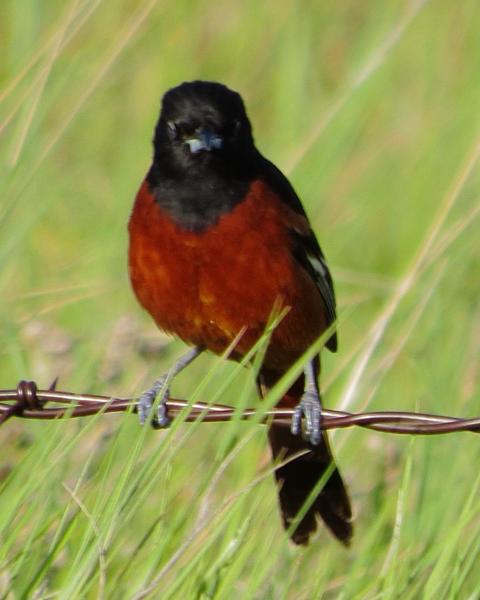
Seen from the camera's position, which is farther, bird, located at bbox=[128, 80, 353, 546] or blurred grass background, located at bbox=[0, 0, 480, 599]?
bird, located at bbox=[128, 80, 353, 546]

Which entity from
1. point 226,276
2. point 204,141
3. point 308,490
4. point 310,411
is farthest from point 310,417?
point 204,141

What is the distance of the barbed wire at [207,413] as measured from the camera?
2930 millimetres

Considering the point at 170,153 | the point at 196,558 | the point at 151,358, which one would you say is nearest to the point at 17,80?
the point at 170,153

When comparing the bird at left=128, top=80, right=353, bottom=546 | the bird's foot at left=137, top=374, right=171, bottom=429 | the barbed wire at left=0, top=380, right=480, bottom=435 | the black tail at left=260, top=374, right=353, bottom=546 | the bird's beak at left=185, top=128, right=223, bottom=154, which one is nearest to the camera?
the barbed wire at left=0, top=380, right=480, bottom=435

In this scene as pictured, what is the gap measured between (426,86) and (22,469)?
4460 millimetres

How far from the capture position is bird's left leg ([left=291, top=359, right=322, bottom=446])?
3945 millimetres

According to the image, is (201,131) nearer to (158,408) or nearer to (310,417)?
(310,417)

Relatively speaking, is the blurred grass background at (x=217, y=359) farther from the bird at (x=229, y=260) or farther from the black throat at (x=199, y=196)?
the black throat at (x=199, y=196)

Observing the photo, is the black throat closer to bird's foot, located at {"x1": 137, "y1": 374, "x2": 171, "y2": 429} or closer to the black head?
the black head

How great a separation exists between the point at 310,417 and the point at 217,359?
12.2 inches

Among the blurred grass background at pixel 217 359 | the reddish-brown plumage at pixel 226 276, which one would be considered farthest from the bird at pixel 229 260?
the blurred grass background at pixel 217 359

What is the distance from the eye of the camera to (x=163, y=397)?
3.65m

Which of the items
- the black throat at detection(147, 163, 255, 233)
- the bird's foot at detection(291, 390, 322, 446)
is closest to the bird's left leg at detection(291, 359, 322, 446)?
the bird's foot at detection(291, 390, 322, 446)

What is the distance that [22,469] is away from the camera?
3084mm
